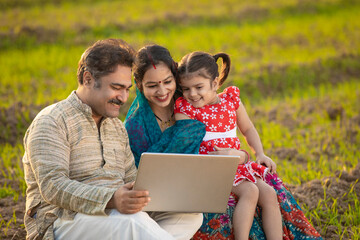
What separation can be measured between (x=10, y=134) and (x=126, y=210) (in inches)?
148

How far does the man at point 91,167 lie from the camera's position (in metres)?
2.35

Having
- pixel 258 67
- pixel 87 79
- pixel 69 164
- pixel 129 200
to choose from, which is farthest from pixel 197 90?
pixel 258 67

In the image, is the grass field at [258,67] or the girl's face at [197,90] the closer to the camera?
the girl's face at [197,90]

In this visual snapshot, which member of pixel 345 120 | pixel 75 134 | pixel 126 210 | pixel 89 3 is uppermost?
pixel 89 3

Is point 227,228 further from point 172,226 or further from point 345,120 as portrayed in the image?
point 345,120

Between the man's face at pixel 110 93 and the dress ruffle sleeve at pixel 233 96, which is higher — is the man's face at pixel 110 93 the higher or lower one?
the higher one

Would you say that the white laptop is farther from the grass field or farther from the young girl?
the grass field

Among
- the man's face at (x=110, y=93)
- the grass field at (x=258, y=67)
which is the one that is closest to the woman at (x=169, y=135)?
the man's face at (x=110, y=93)

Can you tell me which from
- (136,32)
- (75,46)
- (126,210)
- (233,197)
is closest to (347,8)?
(136,32)

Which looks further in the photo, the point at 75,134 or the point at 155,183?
the point at 75,134

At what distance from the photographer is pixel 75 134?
103 inches

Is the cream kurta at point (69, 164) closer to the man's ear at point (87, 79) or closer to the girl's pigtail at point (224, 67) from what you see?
the man's ear at point (87, 79)

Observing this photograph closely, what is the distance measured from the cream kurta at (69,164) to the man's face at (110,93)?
7 centimetres

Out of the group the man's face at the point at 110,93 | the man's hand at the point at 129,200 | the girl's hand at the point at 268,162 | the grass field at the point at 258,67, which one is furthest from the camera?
the grass field at the point at 258,67
